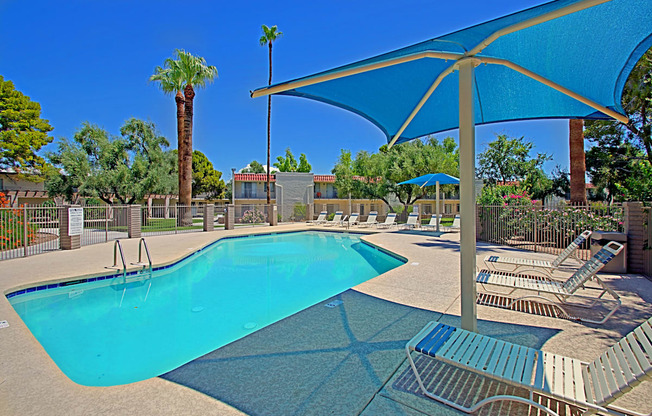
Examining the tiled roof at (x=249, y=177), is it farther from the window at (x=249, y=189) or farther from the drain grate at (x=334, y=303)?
the drain grate at (x=334, y=303)

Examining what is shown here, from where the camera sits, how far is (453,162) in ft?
76.5

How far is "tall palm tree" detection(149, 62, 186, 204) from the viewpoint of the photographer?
64.6 feet

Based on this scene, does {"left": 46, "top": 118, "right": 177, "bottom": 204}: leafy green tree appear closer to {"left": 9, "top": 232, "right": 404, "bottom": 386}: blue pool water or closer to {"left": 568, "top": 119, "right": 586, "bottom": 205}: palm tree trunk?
{"left": 9, "top": 232, "right": 404, "bottom": 386}: blue pool water

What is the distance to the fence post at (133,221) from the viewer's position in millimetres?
14570

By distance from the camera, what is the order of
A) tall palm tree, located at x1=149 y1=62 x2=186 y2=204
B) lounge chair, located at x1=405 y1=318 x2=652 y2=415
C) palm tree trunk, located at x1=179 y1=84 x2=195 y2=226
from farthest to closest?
1. tall palm tree, located at x1=149 y1=62 x2=186 y2=204
2. palm tree trunk, located at x1=179 y1=84 x2=195 y2=226
3. lounge chair, located at x1=405 y1=318 x2=652 y2=415

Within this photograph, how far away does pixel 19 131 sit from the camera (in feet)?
89.8

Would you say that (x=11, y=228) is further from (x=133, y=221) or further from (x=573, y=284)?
(x=573, y=284)

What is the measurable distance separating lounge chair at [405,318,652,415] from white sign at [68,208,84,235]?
12.6 m

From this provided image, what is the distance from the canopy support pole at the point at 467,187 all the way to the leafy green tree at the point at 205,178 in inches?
1554

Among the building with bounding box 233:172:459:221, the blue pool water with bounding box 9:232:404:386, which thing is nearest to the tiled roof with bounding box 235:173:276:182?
the building with bounding box 233:172:459:221

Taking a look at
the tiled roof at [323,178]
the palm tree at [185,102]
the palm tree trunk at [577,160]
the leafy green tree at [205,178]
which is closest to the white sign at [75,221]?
the palm tree at [185,102]

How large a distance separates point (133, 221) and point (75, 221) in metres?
3.67

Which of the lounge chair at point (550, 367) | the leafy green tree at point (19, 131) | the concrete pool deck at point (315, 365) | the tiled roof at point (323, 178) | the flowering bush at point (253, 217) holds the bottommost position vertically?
the concrete pool deck at point (315, 365)

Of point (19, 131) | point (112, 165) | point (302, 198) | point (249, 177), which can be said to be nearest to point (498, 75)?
point (112, 165)
